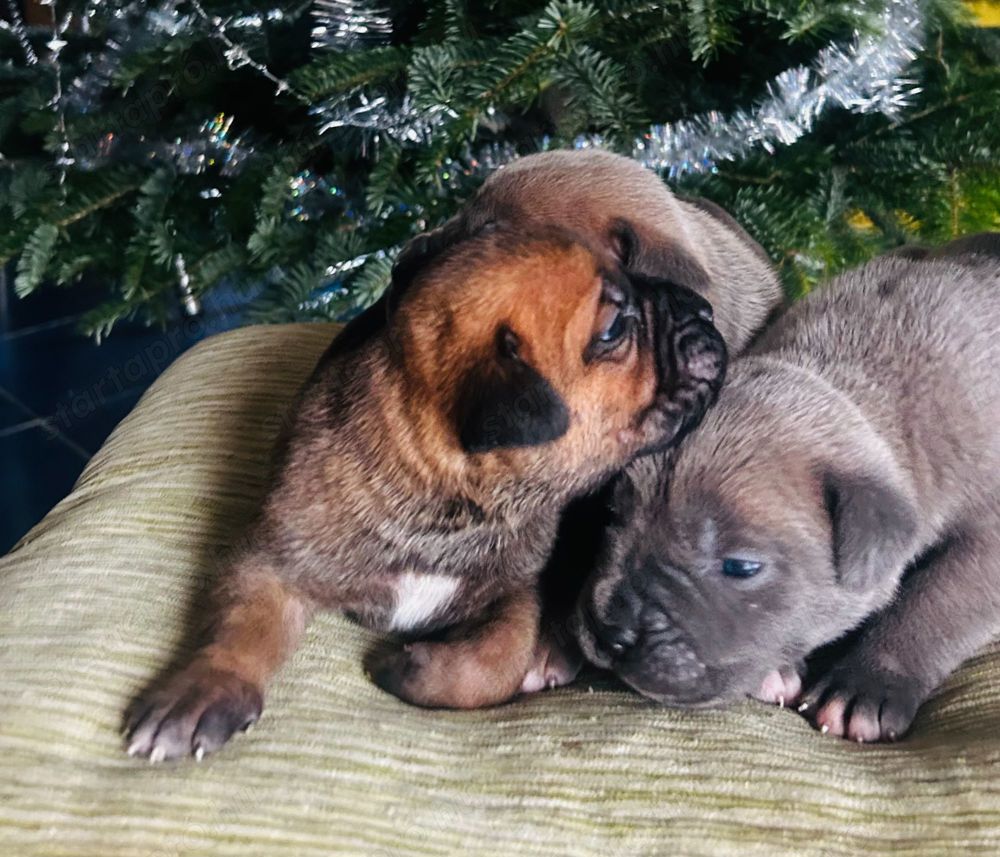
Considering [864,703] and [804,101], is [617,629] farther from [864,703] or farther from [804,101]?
[804,101]

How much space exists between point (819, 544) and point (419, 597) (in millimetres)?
610

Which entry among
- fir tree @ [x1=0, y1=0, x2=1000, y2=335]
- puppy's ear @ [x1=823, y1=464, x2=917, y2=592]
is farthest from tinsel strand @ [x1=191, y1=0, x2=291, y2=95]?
puppy's ear @ [x1=823, y1=464, x2=917, y2=592]

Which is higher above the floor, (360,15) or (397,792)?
(360,15)

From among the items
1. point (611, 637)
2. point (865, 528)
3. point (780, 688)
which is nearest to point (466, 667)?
point (611, 637)

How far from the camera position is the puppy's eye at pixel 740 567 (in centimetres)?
140

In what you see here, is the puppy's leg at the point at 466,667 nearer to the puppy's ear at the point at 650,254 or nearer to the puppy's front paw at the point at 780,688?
the puppy's front paw at the point at 780,688

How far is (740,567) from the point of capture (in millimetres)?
1405

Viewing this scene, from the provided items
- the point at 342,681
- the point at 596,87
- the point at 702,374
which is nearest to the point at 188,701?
the point at 342,681

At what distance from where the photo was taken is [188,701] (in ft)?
4.13

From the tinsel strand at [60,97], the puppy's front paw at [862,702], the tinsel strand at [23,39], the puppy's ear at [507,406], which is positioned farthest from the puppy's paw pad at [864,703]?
the tinsel strand at [23,39]

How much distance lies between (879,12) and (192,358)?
1648 millimetres

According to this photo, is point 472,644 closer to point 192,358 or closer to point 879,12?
point 192,358

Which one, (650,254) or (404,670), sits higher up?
(650,254)

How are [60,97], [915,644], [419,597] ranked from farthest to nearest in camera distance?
1. [60,97]
2. [419,597]
3. [915,644]
